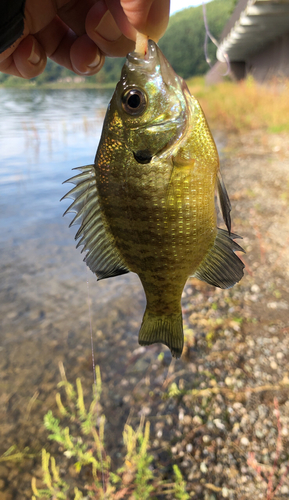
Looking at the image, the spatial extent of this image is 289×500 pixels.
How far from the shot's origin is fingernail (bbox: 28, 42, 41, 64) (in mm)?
2145

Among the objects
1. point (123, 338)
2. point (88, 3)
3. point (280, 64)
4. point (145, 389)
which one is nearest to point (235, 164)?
point (123, 338)

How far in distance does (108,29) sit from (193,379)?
136 inches

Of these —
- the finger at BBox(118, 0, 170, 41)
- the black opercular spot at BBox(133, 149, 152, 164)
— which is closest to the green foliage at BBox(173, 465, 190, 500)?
the black opercular spot at BBox(133, 149, 152, 164)

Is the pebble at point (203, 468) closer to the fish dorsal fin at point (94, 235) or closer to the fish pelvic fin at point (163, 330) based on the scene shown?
the fish pelvic fin at point (163, 330)

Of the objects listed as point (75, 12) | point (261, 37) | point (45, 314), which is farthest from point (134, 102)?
point (261, 37)

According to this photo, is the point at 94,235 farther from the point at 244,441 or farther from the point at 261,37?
the point at 261,37

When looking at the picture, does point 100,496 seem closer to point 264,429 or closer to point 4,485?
point 4,485

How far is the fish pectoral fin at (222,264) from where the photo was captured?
49.4 inches

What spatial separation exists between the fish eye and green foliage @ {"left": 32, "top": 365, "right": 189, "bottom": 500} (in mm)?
2690

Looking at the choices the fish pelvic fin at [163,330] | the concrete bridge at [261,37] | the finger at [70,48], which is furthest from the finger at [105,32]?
the concrete bridge at [261,37]

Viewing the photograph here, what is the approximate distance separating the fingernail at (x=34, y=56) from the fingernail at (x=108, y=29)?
49 centimetres

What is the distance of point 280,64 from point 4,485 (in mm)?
21507

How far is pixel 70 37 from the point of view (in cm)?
233

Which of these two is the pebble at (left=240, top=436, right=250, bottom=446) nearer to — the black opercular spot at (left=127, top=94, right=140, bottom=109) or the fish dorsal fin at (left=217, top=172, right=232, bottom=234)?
the fish dorsal fin at (left=217, top=172, right=232, bottom=234)
